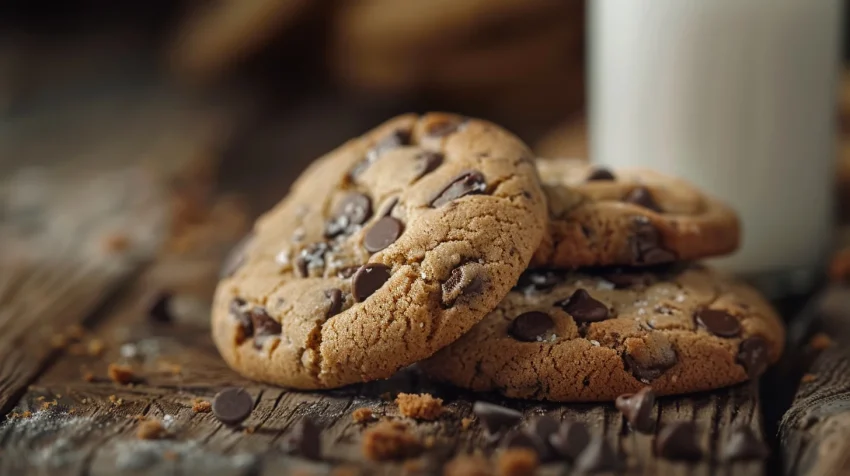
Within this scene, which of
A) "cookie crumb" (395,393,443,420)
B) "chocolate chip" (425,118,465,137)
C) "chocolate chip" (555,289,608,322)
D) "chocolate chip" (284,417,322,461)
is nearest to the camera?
"chocolate chip" (284,417,322,461)

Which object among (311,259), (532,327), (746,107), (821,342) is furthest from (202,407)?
(746,107)

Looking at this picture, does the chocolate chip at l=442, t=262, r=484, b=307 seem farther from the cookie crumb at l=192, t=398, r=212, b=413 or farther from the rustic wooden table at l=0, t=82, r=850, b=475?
the cookie crumb at l=192, t=398, r=212, b=413

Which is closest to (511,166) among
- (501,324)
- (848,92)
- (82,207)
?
(501,324)

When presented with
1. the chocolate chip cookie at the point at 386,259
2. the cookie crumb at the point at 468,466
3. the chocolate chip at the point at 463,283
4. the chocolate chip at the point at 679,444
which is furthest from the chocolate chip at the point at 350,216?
the chocolate chip at the point at 679,444

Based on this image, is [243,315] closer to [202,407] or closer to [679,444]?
[202,407]

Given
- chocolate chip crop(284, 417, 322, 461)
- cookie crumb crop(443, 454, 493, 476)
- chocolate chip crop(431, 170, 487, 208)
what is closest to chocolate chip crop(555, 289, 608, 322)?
chocolate chip crop(431, 170, 487, 208)

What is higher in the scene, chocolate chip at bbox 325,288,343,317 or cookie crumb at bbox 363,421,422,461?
chocolate chip at bbox 325,288,343,317
